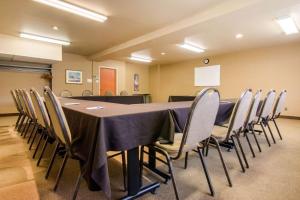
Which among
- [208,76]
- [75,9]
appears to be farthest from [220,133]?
[208,76]

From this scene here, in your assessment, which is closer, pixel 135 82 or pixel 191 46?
pixel 191 46

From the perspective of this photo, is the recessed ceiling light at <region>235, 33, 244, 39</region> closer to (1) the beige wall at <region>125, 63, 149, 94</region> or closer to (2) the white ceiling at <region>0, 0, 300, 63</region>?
(2) the white ceiling at <region>0, 0, 300, 63</region>

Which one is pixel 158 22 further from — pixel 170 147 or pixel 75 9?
pixel 170 147

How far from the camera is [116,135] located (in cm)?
118

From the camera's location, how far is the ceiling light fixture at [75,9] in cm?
317

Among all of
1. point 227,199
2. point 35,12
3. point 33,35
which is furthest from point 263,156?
point 33,35

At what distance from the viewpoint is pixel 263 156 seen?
96.3 inches

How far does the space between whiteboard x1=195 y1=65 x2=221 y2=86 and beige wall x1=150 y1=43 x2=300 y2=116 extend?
213 mm

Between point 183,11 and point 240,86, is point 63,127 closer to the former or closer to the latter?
point 183,11

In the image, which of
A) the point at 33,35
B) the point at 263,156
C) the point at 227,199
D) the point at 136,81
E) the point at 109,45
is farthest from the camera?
the point at 136,81

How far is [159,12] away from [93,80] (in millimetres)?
A: 5516

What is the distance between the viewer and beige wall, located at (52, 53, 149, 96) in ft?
23.7

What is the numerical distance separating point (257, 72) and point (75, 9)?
6218 mm

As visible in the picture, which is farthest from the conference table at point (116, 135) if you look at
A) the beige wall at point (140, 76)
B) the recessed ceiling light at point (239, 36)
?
the beige wall at point (140, 76)
